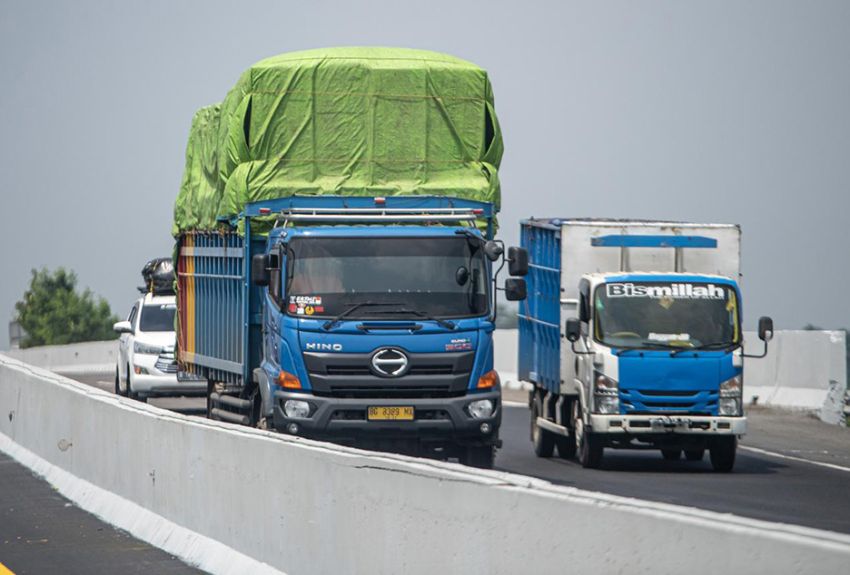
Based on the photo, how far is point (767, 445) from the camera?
1053 inches

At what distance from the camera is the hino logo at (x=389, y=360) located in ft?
60.8

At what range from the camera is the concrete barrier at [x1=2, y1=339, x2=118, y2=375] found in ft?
194

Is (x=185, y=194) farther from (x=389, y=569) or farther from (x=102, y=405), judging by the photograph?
(x=389, y=569)

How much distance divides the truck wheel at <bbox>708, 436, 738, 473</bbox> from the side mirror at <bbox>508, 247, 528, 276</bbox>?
4566mm

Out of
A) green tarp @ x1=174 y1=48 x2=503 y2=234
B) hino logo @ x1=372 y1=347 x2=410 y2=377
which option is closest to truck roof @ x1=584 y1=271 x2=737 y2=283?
green tarp @ x1=174 y1=48 x2=503 y2=234

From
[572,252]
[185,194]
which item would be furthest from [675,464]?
[185,194]

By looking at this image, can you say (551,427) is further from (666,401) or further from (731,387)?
(731,387)

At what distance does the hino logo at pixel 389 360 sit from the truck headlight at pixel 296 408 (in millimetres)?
882

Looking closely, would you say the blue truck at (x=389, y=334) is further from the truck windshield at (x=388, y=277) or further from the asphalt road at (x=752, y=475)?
the asphalt road at (x=752, y=475)

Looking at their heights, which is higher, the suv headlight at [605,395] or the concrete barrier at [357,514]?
the concrete barrier at [357,514]

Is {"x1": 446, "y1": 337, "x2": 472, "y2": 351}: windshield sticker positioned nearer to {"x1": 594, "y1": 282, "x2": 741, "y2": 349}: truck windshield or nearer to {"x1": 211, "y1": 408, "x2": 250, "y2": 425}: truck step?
{"x1": 594, "y1": 282, "x2": 741, "y2": 349}: truck windshield

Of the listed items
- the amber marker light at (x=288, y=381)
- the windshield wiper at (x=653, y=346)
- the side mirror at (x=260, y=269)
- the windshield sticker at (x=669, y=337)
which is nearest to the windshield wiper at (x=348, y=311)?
the amber marker light at (x=288, y=381)

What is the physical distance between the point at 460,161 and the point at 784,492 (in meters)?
5.50

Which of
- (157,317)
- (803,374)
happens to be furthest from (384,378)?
(803,374)
